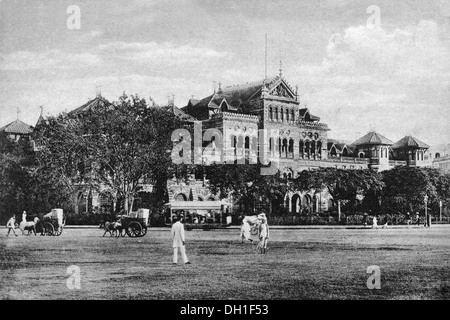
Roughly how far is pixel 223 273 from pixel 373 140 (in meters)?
65.5

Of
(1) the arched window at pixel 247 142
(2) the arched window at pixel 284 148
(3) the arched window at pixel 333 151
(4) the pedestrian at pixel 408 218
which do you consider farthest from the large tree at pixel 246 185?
(3) the arched window at pixel 333 151

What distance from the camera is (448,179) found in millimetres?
63375

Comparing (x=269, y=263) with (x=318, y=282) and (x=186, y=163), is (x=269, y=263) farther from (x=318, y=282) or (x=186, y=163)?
(x=186, y=163)

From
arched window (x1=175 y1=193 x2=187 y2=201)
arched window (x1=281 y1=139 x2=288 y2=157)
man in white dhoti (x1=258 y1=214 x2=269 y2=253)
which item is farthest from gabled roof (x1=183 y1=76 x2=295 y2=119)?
man in white dhoti (x1=258 y1=214 x2=269 y2=253)

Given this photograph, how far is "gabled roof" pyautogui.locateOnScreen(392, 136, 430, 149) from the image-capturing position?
7950 centimetres

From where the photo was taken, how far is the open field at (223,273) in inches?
575

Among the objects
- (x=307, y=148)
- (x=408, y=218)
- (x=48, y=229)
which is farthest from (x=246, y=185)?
(x=48, y=229)

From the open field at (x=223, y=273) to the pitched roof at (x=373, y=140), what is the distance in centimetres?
5532

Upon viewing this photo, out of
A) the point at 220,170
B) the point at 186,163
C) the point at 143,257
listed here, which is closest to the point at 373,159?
the point at 220,170

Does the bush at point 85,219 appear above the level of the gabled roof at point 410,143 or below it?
below

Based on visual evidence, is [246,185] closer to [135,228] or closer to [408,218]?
→ [408,218]

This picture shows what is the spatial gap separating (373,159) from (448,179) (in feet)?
55.9

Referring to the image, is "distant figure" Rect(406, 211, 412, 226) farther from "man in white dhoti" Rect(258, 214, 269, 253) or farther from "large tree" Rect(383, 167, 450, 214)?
"man in white dhoti" Rect(258, 214, 269, 253)

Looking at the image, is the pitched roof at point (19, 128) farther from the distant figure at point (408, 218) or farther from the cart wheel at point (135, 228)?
the distant figure at point (408, 218)
